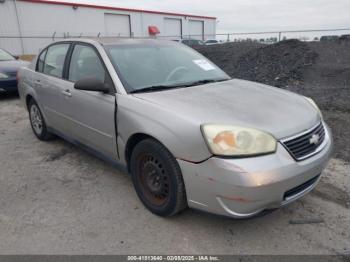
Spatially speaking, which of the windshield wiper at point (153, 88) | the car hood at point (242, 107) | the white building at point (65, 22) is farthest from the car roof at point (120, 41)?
the white building at point (65, 22)

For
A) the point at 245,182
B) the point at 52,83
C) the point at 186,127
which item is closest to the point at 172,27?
the point at 52,83

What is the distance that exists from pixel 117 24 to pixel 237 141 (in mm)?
32043

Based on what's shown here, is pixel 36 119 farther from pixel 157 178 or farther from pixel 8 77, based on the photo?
pixel 8 77

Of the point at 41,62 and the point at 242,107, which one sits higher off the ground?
the point at 41,62

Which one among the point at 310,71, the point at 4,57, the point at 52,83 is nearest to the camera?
the point at 52,83

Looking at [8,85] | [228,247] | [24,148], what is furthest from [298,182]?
[8,85]

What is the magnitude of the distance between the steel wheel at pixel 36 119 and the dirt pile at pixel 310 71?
4.30 metres

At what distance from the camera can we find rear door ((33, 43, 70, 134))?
13.5ft

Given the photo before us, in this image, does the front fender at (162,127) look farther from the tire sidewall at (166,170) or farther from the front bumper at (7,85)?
the front bumper at (7,85)

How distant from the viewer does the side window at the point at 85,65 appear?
3.47 meters

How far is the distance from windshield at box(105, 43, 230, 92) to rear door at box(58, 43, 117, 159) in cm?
19

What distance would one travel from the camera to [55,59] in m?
4.40

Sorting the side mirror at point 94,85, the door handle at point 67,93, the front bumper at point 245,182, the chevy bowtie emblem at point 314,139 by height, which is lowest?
the front bumper at point 245,182

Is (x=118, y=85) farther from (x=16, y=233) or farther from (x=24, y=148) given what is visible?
(x=24, y=148)
